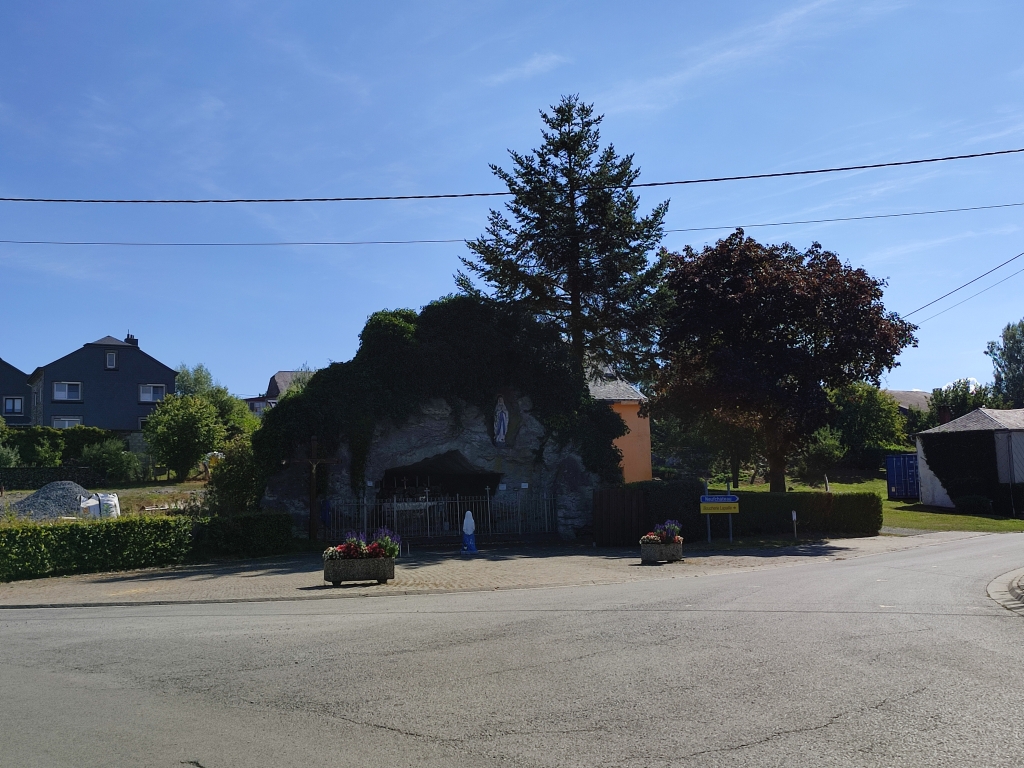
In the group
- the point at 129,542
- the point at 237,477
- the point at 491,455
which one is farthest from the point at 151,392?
the point at 129,542

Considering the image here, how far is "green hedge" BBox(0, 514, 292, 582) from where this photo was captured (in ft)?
61.1

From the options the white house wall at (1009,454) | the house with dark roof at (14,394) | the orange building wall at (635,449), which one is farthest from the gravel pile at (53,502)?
the white house wall at (1009,454)

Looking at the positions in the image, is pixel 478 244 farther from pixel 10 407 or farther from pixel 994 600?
pixel 10 407

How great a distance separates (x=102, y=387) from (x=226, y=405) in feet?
34.1

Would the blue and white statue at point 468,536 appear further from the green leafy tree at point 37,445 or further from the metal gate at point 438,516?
the green leafy tree at point 37,445

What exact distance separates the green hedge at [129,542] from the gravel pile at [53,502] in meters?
9.53

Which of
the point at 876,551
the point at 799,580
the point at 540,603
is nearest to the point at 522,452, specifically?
the point at 876,551

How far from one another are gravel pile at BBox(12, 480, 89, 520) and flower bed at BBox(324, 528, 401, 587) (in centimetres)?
1610

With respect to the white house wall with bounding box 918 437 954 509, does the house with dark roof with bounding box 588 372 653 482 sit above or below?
above

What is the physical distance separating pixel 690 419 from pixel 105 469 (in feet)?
92.0

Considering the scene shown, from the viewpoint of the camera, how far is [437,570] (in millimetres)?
19344

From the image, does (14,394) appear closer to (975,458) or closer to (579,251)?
(579,251)

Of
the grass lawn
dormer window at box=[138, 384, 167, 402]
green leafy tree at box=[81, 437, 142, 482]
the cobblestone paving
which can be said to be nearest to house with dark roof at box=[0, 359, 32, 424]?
dormer window at box=[138, 384, 167, 402]

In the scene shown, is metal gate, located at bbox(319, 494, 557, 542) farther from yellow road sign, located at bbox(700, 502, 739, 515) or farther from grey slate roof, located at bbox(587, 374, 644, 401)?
grey slate roof, located at bbox(587, 374, 644, 401)
